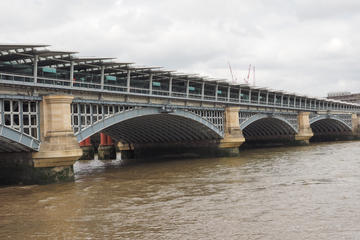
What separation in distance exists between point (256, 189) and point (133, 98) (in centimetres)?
1521

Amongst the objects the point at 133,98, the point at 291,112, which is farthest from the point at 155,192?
the point at 291,112

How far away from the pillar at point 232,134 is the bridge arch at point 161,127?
976mm

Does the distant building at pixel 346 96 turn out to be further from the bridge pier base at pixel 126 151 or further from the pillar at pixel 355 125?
the bridge pier base at pixel 126 151

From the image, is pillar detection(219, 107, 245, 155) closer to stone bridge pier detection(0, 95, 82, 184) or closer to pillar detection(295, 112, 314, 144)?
pillar detection(295, 112, 314, 144)

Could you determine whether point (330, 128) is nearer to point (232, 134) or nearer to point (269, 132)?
point (269, 132)

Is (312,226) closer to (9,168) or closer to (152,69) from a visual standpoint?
(9,168)

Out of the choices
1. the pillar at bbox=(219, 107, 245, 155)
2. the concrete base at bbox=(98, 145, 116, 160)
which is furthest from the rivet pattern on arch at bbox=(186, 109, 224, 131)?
the concrete base at bbox=(98, 145, 116, 160)

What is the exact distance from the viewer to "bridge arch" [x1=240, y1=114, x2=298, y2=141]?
58.6 metres

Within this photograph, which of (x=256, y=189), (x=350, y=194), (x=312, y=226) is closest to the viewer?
(x=312, y=226)

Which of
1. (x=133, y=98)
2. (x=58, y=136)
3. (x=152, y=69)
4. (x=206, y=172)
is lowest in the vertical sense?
(x=206, y=172)

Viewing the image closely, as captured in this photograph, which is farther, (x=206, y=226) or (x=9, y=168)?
(x=9, y=168)

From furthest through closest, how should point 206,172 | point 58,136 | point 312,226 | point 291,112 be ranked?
1. point 291,112
2. point 206,172
3. point 58,136
4. point 312,226

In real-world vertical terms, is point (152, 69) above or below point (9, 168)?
above

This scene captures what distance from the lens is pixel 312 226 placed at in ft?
43.7
